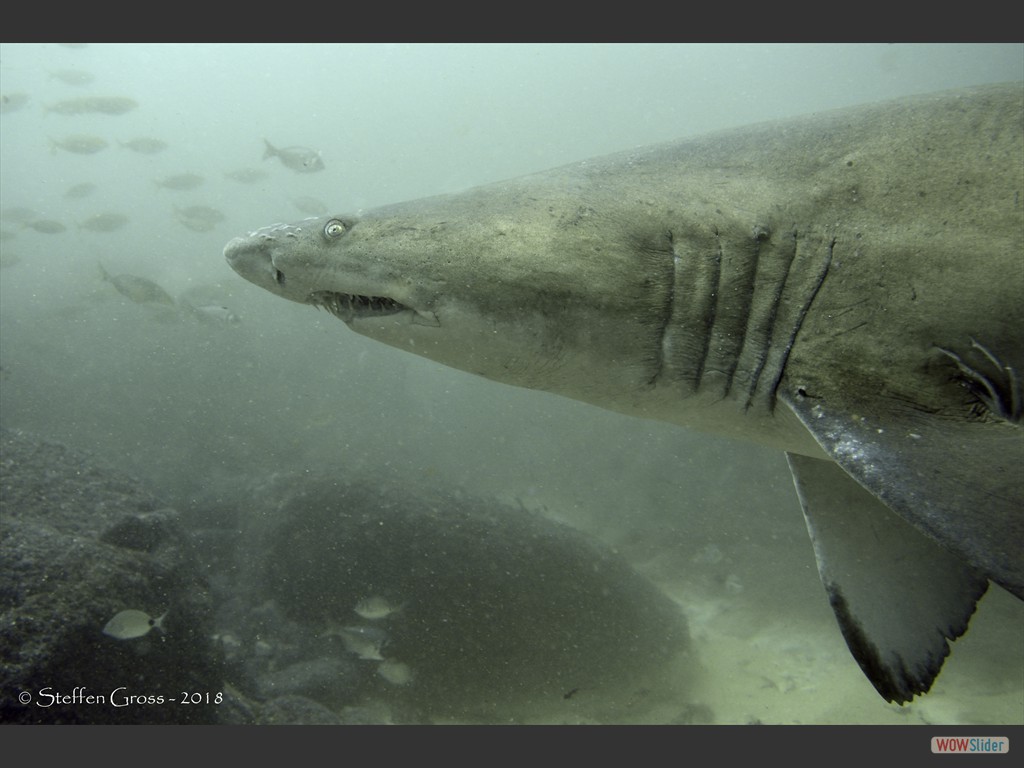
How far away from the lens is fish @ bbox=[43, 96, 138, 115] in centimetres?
1525

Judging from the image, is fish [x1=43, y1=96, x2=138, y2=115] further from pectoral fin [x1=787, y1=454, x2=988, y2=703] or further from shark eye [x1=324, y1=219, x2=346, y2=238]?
pectoral fin [x1=787, y1=454, x2=988, y2=703]

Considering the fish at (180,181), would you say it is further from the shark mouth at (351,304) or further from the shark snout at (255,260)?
the shark mouth at (351,304)

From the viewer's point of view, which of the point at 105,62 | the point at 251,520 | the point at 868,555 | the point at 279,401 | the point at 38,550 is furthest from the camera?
the point at 105,62

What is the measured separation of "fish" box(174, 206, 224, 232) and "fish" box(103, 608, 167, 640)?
11.0 m

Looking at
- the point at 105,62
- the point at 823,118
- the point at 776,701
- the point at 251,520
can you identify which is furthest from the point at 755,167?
the point at 105,62

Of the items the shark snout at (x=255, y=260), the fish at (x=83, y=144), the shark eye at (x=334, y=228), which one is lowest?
the fish at (x=83, y=144)

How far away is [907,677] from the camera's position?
93.3 inches

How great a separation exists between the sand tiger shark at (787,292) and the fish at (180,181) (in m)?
13.8

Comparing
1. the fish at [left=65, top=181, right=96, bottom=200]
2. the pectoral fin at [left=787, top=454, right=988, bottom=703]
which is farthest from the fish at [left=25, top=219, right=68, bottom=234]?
the pectoral fin at [left=787, top=454, right=988, bottom=703]

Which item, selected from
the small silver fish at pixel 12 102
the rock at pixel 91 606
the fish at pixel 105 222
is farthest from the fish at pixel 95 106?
the rock at pixel 91 606

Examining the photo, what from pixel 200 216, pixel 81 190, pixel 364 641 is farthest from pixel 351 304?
pixel 81 190

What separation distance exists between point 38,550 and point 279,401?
11.6 m

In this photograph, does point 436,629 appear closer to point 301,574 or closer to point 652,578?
point 301,574

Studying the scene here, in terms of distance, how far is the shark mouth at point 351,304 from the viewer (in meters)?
2.47
